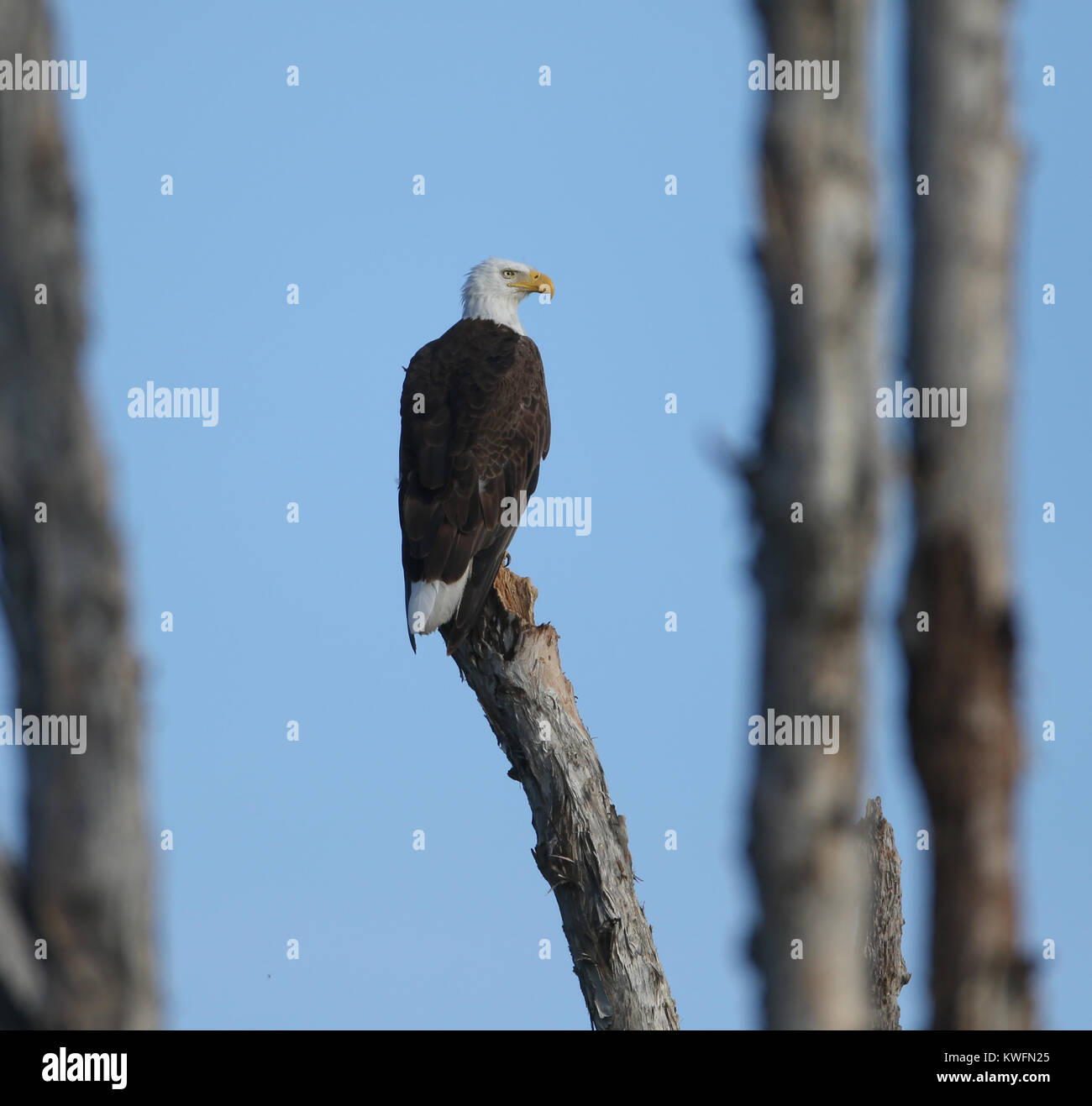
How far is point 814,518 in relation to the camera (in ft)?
9.58

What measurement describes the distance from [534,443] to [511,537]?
99 centimetres

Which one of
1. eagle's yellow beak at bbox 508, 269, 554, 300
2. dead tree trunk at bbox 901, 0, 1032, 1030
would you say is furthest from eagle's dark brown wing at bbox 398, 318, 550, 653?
dead tree trunk at bbox 901, 0, 1032, 1030

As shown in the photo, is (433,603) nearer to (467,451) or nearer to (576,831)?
(467,451)

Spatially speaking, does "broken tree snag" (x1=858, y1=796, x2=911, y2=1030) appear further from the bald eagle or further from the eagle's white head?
the eagle's white head

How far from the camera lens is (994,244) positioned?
328cm

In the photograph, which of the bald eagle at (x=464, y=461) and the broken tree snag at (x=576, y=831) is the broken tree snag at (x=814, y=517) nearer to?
the broken tree snag at (x=576, y=831)

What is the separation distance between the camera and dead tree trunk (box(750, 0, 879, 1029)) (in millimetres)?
2926

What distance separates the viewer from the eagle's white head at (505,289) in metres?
11.3

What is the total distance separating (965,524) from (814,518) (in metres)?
0.52

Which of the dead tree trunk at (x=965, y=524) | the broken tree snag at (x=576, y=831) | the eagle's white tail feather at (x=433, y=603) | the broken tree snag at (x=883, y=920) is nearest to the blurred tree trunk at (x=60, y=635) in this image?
the dead tree trunk at (x=965, y=524)

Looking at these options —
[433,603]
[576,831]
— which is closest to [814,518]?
[576,831]

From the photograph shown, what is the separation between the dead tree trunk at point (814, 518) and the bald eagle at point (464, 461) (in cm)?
505
